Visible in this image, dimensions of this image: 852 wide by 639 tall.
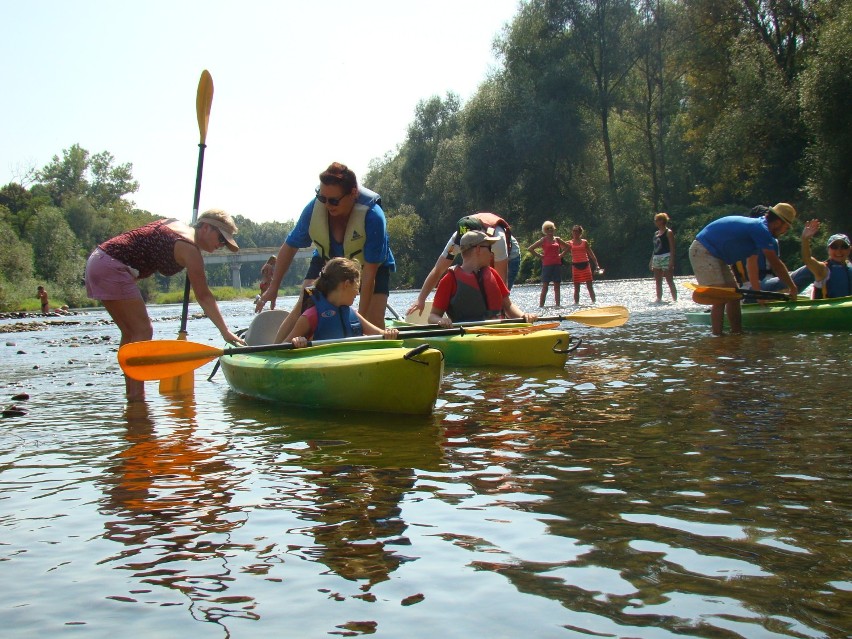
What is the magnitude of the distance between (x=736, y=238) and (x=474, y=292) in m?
3.09

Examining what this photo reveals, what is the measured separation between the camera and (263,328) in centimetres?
796

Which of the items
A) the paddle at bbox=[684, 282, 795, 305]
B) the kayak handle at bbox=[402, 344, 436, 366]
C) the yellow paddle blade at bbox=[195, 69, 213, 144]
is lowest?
the kayak handle at bbox=[402, 344, 436, 366]

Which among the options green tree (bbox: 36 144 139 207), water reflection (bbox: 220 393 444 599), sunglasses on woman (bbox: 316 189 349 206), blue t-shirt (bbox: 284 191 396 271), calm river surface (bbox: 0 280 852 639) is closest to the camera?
calm river surface (bbox: 0 280 852 639)

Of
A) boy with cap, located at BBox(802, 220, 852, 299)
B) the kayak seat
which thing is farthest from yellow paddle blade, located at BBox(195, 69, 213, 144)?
boy with cap, located at BBox(802, 220, 852, 299)

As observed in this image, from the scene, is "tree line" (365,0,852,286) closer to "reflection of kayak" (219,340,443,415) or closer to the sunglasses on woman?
the sunglasses on woman

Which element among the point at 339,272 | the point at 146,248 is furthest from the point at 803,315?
the point at 146,248

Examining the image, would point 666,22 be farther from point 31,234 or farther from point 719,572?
point 31,234

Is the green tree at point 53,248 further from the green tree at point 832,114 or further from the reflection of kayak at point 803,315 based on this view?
the reflection of kayak at point 803,315

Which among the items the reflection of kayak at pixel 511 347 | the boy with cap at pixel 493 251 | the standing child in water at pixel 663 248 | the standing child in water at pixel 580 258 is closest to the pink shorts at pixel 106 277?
the reflection of kayak at pixel 511 347

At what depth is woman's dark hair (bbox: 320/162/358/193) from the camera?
20.7 ft

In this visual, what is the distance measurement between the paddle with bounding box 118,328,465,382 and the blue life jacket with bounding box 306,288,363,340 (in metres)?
0.28

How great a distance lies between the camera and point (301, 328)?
6230 mm

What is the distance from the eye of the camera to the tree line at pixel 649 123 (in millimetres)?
26578

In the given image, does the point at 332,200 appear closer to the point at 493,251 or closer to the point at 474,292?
the point at 474,292
